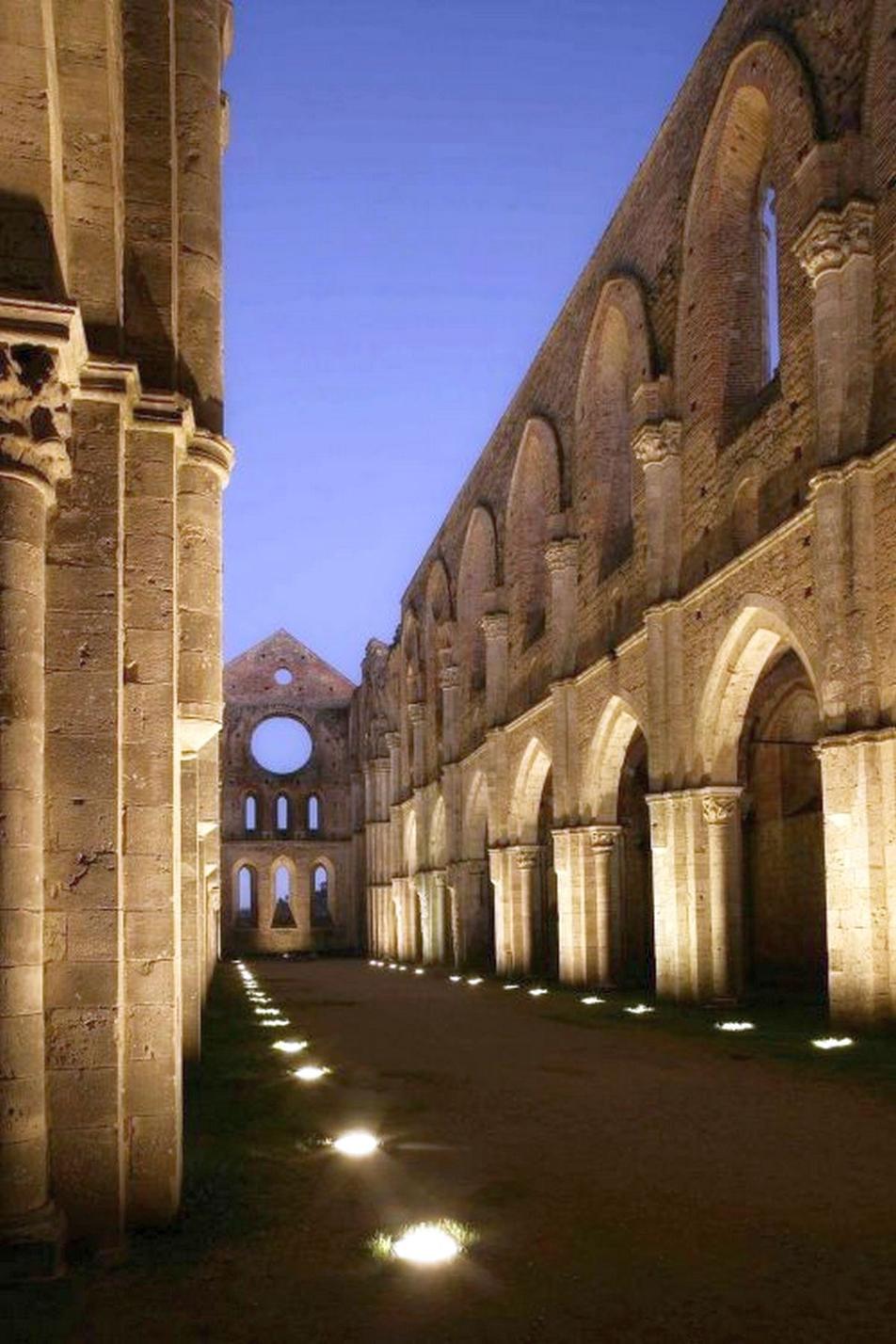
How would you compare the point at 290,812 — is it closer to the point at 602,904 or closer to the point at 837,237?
→ the point at 602,904

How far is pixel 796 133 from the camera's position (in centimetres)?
1502

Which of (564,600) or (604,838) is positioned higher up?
(564,600)

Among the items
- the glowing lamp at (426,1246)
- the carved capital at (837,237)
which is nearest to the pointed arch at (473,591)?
the carved capital at (837,237)

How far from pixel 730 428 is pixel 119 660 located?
1316 cm

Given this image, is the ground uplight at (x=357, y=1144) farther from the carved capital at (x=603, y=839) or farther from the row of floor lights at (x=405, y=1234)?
the carved capital at (x=603, y=839)

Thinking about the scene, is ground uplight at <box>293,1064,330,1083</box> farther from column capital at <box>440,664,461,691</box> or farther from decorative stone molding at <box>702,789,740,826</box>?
column capital at <box>440,664,461,691</box>

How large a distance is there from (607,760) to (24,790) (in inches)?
688

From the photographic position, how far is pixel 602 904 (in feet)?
73.4

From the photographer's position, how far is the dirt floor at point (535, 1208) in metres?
4.61

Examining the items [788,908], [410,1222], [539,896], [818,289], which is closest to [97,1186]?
[410,1222]

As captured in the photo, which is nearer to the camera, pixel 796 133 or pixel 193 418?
pixel 193 418

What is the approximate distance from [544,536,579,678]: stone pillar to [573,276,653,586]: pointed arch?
0.44m

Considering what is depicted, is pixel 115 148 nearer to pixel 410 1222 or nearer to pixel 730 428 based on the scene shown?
pixel 410 1222

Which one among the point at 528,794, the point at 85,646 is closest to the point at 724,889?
the point at 528,794
